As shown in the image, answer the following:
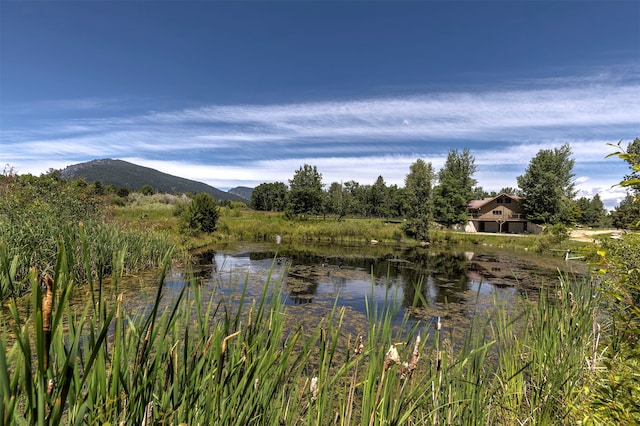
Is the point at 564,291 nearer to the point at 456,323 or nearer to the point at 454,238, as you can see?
the point at 456,323

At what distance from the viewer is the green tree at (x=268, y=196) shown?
94.8 metres

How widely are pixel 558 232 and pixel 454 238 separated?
30.9ft

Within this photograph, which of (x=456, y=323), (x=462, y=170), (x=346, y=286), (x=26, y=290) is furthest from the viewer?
(x=462, y=170)

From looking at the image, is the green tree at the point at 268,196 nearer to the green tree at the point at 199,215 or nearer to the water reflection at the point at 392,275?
the green tree at the point at 199,215

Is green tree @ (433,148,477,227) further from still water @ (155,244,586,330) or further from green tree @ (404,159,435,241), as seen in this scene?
still water @ (155,244,586,330)

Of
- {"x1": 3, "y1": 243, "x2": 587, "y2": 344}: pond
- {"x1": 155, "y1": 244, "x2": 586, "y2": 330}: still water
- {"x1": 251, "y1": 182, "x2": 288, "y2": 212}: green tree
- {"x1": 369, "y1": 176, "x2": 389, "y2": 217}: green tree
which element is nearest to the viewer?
{"x1": 3, "y1": 243, "x2": 587, "y2": 344}: pond

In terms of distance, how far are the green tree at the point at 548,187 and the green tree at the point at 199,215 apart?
43.8 meters

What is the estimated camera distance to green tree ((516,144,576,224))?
145 ft

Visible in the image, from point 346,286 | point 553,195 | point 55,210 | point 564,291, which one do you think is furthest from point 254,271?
point 553,195

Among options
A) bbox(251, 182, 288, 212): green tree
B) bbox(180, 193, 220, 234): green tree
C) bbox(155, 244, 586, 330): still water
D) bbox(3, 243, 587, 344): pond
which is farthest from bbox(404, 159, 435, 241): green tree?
bbox(251, 182, 288, 212): green tree

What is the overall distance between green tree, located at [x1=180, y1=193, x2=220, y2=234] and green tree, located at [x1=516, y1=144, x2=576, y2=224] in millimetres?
43804

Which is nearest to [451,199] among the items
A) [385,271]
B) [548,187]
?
[548,187]

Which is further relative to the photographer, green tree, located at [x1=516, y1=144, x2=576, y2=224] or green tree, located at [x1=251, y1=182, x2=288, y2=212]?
green tree, located at [x1=251, y1=182, x2=288, y2=212]

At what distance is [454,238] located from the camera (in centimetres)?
3594
